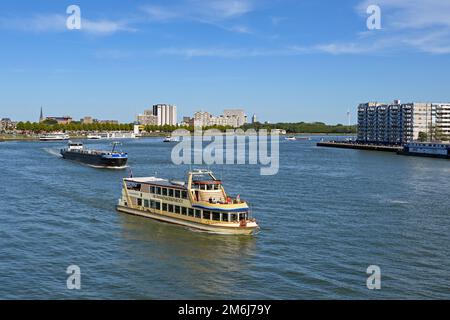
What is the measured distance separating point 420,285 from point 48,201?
945 inches

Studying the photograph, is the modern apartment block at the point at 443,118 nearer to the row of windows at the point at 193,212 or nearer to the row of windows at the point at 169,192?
the row of windows at the point at 193,212

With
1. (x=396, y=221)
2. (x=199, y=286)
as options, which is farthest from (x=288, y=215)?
(x=199, y=286)

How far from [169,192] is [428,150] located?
Result: 7486 centimetres

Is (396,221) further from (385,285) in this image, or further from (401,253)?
(385,285)

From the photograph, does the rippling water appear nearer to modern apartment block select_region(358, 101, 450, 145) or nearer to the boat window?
the boat window

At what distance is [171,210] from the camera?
27.5 meters

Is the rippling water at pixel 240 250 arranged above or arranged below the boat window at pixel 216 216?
below

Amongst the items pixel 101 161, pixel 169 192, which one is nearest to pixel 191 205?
pixel 169 192

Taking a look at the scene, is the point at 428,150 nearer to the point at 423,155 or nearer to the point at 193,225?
the point at 423,155

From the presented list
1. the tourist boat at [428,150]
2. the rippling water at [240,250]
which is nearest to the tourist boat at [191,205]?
the rippling water at [240,250]

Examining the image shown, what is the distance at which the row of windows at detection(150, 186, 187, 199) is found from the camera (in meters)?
26.7

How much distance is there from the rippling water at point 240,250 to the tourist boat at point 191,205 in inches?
22.5

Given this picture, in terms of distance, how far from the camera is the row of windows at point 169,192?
2670cm

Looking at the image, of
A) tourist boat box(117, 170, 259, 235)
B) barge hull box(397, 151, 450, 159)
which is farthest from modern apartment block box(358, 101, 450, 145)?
tourist boat box(117, 170, 259, 235)
